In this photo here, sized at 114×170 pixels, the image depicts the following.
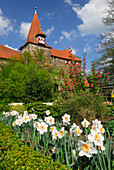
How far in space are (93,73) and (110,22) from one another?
10449 mm

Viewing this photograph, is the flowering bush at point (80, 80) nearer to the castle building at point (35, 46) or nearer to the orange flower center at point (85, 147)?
the orange flower center at point (85, 147)

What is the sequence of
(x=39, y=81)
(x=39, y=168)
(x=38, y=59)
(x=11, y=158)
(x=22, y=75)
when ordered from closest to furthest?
(x=39, y=168) < (x=11, y=158) < (x=39, y=81) < (x=22, y=75) < (x=38, y=59)

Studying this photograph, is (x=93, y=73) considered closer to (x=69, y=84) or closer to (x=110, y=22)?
(x=69, y=84)

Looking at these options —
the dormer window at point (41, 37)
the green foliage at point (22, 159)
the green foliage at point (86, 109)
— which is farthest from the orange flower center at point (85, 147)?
the dormer window at point (41, 37)

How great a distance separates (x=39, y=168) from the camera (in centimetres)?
144

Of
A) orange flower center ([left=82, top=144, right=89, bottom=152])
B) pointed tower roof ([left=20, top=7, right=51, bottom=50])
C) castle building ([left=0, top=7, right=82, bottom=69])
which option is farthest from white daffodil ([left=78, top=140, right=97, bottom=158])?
pointed tower roof ([left=20, top=7, right=51, bottom=50])

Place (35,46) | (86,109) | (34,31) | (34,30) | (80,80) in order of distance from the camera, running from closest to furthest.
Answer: (86,109) → (80,80) → (35,46) → (34,31) → (34,30)

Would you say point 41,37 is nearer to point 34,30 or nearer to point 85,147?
point 34,30

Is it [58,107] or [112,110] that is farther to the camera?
[58,107]

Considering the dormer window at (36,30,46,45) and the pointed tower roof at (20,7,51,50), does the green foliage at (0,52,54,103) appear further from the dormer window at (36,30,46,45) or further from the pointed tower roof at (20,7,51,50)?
the dormer window at (36,30,46,45)

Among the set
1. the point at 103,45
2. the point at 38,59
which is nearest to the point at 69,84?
the point at 103,45

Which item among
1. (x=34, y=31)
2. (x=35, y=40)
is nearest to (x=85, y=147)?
(x=35, y=40)

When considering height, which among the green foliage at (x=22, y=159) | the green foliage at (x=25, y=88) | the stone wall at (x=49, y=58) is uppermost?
Result: the stone wall at (x=49, y=58)

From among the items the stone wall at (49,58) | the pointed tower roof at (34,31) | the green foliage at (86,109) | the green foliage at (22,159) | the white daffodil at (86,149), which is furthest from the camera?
the pointed tower roof at (34,31)
